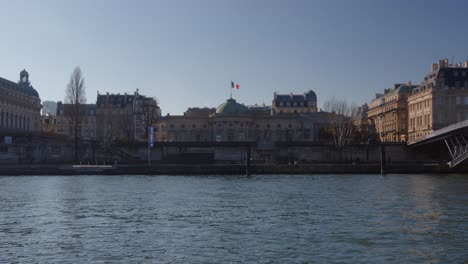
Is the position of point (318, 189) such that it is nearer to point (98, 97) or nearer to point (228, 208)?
point (228, 208)

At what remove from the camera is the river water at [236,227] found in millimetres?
22531

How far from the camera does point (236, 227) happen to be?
29.0 metres

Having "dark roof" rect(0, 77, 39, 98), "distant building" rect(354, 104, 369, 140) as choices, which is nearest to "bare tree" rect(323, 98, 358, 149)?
"distant building" rect(354, 104, 369, 140)

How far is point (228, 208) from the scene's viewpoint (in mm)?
36781

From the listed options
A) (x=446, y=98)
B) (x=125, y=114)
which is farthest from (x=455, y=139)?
(x=125, y=114)

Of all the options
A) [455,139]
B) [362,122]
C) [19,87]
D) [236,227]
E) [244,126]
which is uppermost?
[19,87]

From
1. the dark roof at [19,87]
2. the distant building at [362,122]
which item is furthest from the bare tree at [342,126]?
the dark roof at [19,87]

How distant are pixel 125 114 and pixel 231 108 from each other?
25.8 metres

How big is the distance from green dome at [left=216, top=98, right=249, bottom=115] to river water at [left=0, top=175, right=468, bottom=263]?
9832cm

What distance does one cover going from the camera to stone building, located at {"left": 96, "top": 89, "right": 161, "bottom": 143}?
420 ft

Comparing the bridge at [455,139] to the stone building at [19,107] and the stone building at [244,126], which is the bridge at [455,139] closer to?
the stone building at [244,126]

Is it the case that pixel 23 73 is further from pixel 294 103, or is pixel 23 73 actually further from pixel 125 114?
pixel 294 103

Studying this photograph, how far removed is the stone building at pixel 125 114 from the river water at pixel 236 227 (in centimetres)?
7670

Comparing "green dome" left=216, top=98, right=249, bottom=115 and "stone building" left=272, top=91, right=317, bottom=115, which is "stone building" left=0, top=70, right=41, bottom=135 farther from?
"stone building" left=272, top=91, right=317, bottom=115
